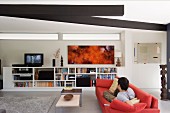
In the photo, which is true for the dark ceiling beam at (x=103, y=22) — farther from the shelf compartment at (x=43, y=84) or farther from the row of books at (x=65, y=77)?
the shelf compartment at (x=43, y=84)

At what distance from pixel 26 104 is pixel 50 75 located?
7.40 feet

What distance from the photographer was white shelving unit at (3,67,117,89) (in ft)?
24.0

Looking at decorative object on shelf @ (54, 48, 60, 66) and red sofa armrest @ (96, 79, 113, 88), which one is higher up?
decorative object on shelf @ (54, 48, 60, 66)

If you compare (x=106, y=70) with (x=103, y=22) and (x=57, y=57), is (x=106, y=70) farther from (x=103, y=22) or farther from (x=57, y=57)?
(x=103, y=22)

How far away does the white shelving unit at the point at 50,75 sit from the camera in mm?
7324

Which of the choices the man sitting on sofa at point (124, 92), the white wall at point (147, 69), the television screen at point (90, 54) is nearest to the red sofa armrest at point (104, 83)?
the white wall at point (147, 69)

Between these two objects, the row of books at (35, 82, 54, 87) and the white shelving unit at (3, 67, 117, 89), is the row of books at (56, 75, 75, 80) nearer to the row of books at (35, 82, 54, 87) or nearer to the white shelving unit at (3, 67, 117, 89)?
the white shelving unit at (3, 67, 117, 89)

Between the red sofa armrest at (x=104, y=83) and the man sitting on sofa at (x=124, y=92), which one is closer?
the man sitting on sofa at (x=124, y=92)

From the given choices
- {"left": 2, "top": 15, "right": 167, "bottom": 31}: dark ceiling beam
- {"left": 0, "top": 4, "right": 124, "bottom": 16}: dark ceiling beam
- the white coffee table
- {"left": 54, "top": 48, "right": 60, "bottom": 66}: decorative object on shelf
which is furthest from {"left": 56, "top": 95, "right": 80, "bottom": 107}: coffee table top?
{"left": 54, "top": 48, "right": 60, "bottom": 66}: decorative object on shelf

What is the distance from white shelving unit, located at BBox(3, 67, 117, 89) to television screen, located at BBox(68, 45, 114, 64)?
48cm

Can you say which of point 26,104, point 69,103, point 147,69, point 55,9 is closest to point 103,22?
point 55,9

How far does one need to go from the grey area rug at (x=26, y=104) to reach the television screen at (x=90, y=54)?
7.92 ft

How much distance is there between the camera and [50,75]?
7.38 meters

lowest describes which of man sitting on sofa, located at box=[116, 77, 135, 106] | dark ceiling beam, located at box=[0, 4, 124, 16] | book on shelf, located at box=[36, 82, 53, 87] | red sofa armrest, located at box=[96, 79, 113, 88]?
book on shelf, located at box=[36, 82, 53, 87]
